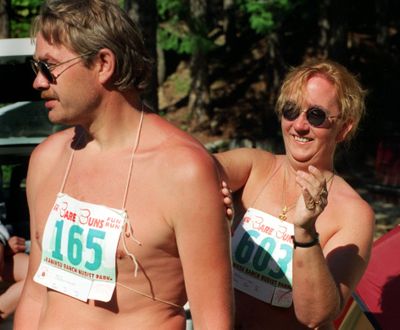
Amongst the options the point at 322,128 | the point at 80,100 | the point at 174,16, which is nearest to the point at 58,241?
the point at 80,100

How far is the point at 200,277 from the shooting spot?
2.37 m

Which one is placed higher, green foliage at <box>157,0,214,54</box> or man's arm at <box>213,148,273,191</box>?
man's arm at <box>213,148,273,191</box>

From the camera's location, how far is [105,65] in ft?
7.97

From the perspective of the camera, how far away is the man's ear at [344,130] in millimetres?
3111

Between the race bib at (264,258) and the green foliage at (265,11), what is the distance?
11.7 m

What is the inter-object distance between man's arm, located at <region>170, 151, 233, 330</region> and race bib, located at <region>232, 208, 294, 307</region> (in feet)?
2.08

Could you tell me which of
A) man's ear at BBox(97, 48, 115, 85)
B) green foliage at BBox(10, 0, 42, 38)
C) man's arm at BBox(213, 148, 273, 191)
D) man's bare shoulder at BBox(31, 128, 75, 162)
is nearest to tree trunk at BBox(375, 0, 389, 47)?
green foliage at BBox(10, 0, 42, 38)

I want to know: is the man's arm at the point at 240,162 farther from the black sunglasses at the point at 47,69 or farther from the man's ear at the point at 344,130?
the black sunglasses at the point at 47,69

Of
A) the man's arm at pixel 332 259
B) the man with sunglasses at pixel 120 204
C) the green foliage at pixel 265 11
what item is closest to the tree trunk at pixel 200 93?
the green foliage at pixel 265 11

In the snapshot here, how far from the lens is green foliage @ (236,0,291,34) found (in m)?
14.6

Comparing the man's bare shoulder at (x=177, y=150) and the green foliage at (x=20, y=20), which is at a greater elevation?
the man's bare shoulder at (x=177, y=150)

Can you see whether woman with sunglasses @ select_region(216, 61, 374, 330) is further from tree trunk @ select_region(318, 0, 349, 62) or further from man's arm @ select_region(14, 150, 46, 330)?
tree trunk @ select_region(318, 0, 349, 62)

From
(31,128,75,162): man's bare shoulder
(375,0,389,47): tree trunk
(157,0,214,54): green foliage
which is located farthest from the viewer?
(375,0,389,47): tree trunk

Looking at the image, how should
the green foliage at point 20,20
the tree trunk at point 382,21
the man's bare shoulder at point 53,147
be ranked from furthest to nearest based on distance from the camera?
the tree trunk at point 382,21, the green foliage at point 20,20, the man's bare shoulder at point 53,147
